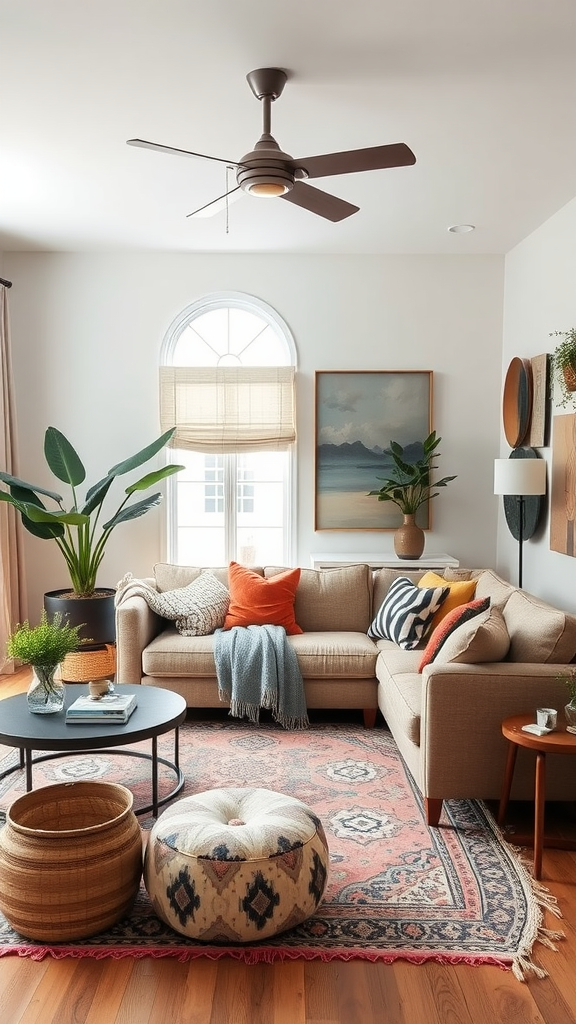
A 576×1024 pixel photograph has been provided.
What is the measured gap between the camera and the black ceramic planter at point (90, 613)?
5070mm

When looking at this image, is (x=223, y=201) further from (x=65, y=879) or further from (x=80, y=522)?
(x=65, y=879)

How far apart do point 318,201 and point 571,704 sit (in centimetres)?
215

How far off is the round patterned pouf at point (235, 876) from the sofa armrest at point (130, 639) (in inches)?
78.2

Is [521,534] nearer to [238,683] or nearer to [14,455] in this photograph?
[238,683]

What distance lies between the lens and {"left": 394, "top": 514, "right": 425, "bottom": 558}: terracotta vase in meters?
5.51

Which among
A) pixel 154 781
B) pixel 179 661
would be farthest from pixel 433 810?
pixel 179 661

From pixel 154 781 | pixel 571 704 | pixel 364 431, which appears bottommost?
pixel 154 781

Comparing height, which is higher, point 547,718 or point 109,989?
point 547,718

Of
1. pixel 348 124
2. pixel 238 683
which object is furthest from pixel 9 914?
pixel 348 124

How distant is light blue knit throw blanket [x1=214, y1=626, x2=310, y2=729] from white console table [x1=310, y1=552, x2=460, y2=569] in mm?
1187

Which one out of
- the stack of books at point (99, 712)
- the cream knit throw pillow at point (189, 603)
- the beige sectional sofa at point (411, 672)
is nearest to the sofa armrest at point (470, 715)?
the beige sectional sofa at point (411, 672)

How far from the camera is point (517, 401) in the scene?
17.5ft

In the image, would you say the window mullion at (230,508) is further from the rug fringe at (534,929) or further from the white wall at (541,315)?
the rug fringe at (534,929)

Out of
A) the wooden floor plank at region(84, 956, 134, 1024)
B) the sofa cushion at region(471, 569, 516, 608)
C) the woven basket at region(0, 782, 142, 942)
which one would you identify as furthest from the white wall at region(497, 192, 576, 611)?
the wooden floor plank at region(84, 956, 134, 1024)
